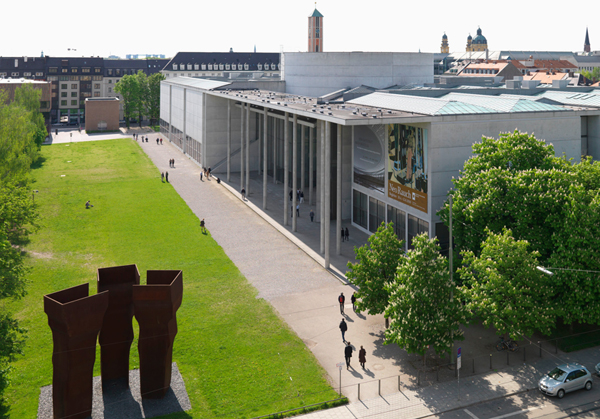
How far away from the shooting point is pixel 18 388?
25250 mm

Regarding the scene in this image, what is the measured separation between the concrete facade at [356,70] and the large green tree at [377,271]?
1745 inches

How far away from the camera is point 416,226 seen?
131 feet

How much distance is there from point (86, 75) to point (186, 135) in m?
73.4

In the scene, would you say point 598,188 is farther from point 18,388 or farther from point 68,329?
point 18,388

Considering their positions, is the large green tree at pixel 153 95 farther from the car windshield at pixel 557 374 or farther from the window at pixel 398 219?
the car windshield at pixel 557 374

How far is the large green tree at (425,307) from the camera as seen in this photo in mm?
25781

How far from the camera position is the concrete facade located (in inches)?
2815

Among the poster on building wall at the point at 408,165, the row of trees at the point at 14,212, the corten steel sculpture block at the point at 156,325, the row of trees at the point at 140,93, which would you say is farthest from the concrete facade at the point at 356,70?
the row of trees at the point at 140,93

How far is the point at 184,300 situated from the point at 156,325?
37.4ft

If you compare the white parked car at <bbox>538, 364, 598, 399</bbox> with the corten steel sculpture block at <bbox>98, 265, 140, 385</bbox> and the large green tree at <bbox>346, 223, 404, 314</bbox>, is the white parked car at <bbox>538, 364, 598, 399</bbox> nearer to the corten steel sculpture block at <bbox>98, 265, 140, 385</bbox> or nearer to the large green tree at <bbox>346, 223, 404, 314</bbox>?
the large green tree at <bbox>346, 223, 404, 314</bbox>

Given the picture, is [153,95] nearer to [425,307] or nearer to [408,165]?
[408,165]

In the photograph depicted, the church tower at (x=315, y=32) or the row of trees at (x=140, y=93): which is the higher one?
the church tower at (x=315, y=32)

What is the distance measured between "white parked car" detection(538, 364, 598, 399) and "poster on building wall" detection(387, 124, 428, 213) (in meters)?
15.0

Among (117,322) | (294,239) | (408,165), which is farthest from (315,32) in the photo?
(117,322)
